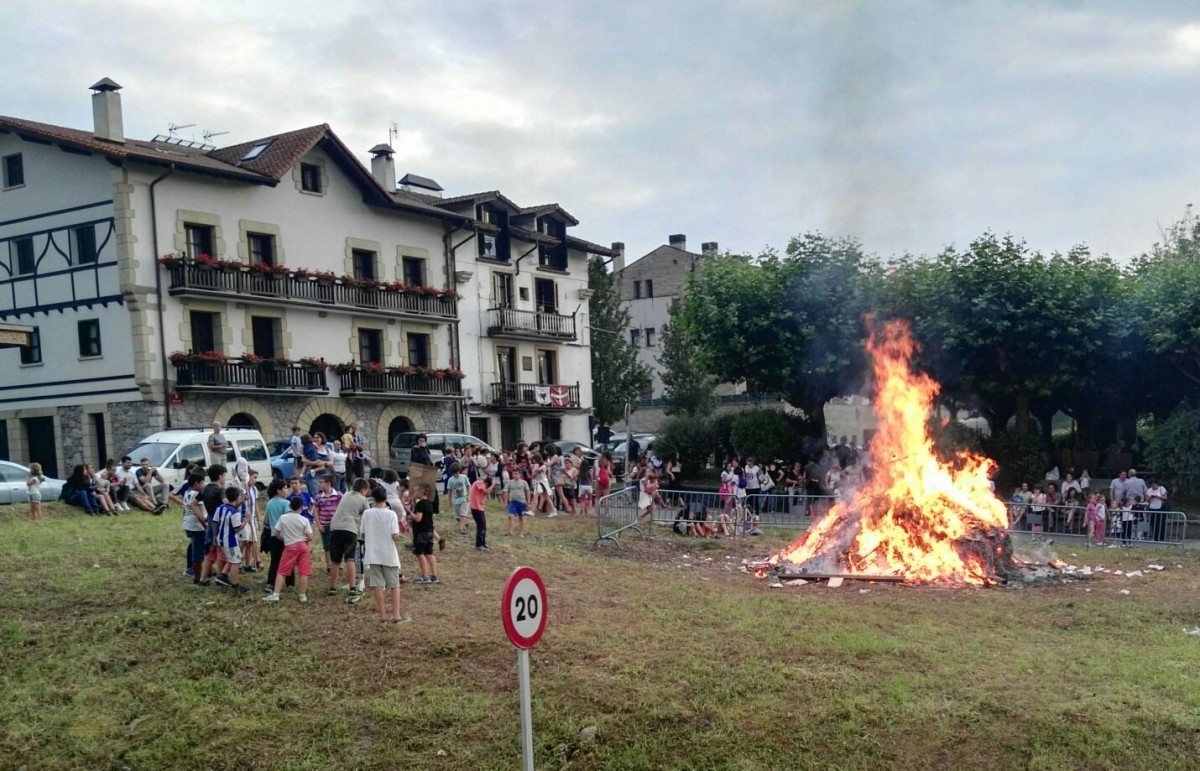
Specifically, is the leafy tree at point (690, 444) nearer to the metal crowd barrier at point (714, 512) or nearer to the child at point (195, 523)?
the metal crowd barrier at point (714, 512)

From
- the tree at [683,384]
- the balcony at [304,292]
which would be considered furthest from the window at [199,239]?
the tree at [683,384]

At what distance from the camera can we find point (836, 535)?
786 inches

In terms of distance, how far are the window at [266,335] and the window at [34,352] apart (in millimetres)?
6583

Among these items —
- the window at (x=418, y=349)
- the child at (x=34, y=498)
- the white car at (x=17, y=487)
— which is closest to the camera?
the child at (x=34, y=498)

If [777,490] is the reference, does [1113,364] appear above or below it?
above

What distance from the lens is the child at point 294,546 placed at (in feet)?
46.2

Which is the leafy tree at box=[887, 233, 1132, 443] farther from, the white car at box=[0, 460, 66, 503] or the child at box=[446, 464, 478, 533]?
the white car at box=[0, 460, 66, 503]

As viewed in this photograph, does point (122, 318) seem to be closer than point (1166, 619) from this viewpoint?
No

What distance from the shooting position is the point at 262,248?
117 feet

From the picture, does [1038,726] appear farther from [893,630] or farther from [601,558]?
[601,558]

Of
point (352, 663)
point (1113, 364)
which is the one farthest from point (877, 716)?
point (1113, 364)

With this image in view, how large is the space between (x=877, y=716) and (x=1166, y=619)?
22.0 feet

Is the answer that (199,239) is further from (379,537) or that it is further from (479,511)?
(379,537)

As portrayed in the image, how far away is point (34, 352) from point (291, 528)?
24.8 metres
